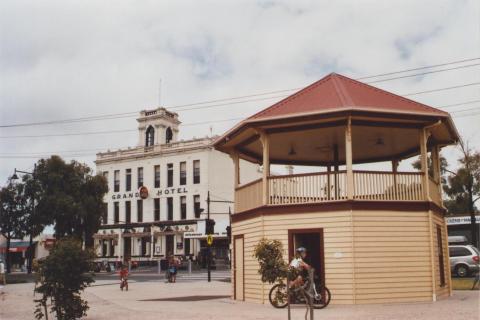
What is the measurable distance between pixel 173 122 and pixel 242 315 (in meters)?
54.3

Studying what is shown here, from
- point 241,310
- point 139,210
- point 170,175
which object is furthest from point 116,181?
point 241,310

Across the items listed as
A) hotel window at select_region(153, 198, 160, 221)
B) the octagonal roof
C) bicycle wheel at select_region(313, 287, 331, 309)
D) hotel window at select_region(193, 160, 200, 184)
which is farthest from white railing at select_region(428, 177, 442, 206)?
hotel window at select_region(153, 198, 160, 221)

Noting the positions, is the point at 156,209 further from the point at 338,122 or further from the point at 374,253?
the point at 374,253

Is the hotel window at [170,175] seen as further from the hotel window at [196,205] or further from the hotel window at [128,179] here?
the hotel window at [128,179]

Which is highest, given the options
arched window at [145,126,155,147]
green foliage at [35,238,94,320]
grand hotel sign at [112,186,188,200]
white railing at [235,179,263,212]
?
arched window at [145,126,155,147]

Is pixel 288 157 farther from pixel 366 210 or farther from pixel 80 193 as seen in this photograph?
pixel 80 193

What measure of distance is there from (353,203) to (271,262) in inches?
212

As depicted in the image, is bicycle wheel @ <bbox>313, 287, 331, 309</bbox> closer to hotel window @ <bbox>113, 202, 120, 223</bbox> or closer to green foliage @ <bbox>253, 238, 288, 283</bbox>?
green foliage @ <bbox>253, 238, 288, 283</bbox>

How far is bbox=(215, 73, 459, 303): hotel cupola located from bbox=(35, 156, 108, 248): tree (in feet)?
83.7

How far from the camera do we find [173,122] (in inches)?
2697

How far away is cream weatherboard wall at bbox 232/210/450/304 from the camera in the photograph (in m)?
17.3

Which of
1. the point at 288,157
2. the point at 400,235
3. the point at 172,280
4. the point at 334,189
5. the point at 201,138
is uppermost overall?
the point at 201,138

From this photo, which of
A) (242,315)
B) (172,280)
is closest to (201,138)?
(172,280)

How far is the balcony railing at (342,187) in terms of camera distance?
18266 millimetres
